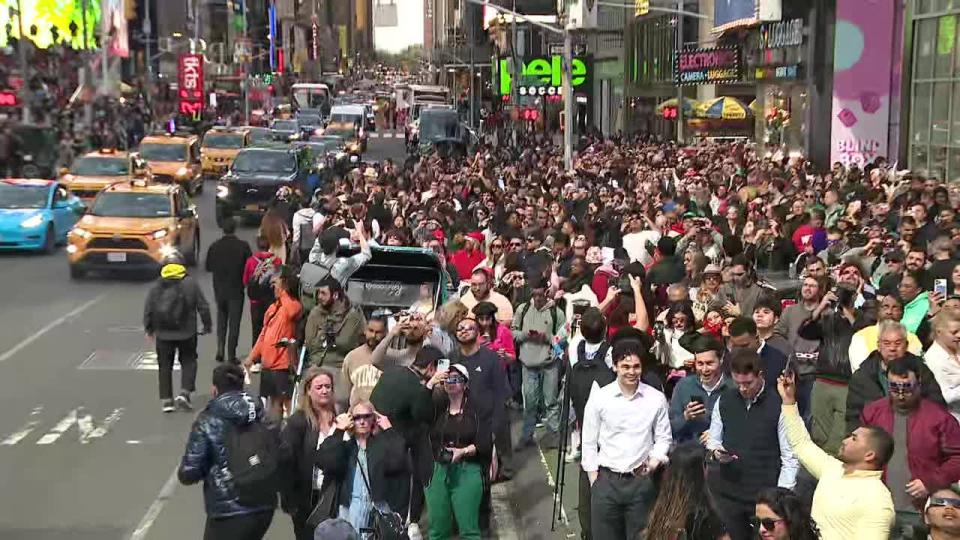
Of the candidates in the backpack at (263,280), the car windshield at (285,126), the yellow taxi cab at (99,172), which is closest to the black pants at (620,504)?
the backpack at (263,280)

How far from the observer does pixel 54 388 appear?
1652 centimetres

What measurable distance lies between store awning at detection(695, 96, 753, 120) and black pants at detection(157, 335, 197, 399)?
36.8 metres

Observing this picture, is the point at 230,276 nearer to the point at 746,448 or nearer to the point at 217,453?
the point at 217,453

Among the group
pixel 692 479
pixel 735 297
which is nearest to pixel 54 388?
pixel 735 297

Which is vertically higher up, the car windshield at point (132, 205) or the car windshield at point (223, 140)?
the car windshield at point (132, 205)

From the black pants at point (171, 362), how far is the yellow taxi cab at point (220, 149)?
1443 inches

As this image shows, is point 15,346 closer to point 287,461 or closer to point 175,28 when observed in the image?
point 287,461

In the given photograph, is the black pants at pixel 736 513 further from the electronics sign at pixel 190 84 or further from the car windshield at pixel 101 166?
the electronics sign at pixel 190 84

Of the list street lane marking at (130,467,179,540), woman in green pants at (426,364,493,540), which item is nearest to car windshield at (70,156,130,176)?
street lane marking at (130,467,179,540)

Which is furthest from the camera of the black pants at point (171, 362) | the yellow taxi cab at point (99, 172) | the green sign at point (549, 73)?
the green sign at point (549, 73)

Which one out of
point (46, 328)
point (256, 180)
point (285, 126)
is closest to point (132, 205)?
point (46, 328)

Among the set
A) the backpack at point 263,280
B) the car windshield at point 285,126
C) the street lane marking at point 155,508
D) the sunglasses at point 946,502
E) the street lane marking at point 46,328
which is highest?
the sunglasses at point 946,502

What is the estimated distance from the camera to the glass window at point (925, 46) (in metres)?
35.4

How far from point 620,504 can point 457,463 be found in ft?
4.46
